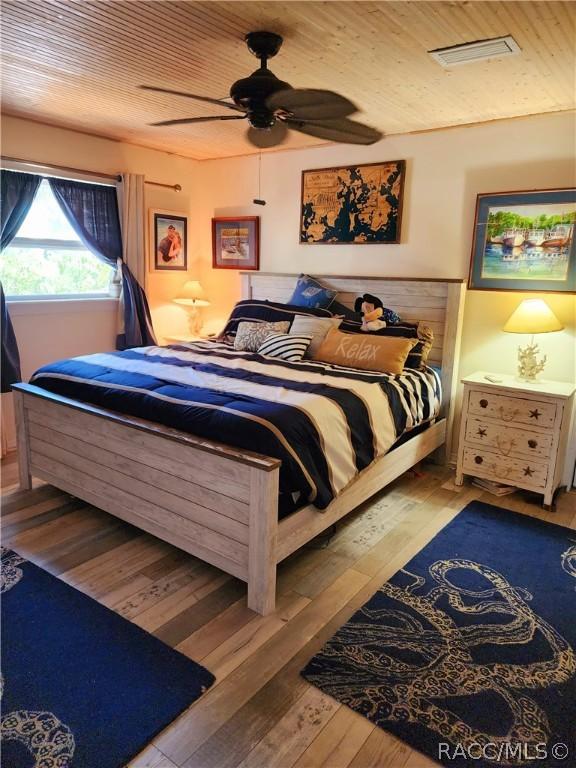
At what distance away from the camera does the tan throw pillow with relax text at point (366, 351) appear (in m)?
3.18

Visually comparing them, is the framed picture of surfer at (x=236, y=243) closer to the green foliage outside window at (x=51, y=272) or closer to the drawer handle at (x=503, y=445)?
the green foliage outside window at (x=51, y=272)

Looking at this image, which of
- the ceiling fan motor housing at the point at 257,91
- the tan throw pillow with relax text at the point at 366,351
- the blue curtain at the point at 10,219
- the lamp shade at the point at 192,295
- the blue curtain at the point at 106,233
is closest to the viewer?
the ceiling fan motor housing at the point at 257,91

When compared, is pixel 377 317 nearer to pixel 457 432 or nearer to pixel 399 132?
pixel 457 432

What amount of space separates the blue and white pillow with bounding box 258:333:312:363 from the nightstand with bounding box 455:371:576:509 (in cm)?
107

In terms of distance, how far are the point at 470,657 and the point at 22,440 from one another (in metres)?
2.62

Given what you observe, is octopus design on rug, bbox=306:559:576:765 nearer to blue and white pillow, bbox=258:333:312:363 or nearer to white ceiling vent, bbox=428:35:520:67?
blue and white pillow, bbox=258:333:312:363

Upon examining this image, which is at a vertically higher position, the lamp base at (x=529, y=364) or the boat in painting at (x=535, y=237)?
the boat in painting at (x=535, y=237)

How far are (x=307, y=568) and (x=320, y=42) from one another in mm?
2344

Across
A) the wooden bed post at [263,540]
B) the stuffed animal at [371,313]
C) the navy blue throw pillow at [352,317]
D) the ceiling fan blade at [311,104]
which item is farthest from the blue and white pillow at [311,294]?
the wooden bed post at [263,540]

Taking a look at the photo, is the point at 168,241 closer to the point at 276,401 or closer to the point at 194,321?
the point at 194,321

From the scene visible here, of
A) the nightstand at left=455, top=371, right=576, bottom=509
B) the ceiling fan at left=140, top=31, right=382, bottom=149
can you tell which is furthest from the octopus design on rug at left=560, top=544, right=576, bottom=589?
the ceiling fan at left=140, top=31, right=382, bottom=149

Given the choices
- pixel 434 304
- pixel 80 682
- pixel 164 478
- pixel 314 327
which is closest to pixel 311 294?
pixel 314 327

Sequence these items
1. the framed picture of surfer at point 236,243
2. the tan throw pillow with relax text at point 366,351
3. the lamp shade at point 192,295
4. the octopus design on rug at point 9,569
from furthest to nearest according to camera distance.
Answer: the lamp shade at point 192,295
the framed picture of surfer at point 236,243
the tan throw pillow with relax text at point 366,351
the octopus design on rug at point 9,569

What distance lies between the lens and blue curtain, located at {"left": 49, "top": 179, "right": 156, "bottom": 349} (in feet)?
12.9
